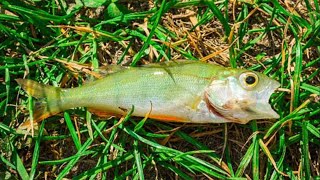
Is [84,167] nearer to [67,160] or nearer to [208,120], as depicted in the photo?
[67,160]

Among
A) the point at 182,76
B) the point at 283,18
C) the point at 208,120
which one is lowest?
the point at 208,120

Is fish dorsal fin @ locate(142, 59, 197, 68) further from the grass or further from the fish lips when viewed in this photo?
the fish lips

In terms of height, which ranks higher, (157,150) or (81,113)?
(81,113)

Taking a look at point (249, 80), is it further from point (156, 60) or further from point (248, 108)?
point (156, 60)

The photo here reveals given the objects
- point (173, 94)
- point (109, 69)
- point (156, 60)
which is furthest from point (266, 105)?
point (109, 69)

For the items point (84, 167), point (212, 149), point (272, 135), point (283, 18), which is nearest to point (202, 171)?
point (212, 149)

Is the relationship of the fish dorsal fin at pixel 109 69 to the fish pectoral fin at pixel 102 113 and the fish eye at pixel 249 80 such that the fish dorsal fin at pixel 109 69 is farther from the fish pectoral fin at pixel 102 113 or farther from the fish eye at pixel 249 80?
the fish eye at pixel 249 80

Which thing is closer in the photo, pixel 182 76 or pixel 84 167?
pixel 182 76
